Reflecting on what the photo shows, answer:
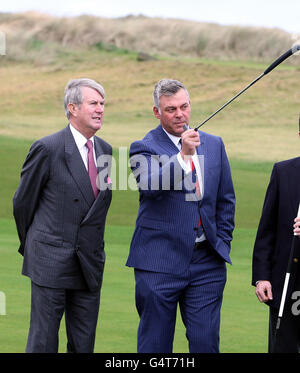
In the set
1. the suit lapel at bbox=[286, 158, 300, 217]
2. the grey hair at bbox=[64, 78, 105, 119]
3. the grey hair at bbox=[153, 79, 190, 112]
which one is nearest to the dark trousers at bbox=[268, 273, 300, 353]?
the suit lapel at bbox=[286, 158, 300, 217]

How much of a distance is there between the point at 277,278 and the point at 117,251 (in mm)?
5987

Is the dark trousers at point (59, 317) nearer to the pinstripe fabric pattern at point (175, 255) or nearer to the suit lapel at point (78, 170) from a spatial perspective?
the pinstripe fabric pattern at point (175, 255)

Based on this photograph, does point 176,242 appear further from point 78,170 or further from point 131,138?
point 131,138

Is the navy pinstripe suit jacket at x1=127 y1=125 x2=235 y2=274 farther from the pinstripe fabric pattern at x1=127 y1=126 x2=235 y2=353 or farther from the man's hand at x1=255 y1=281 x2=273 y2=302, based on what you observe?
the man's hand at x1=255 y1=281 x2=273 y2=302

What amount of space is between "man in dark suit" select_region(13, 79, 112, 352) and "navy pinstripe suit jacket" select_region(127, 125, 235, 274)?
256mm

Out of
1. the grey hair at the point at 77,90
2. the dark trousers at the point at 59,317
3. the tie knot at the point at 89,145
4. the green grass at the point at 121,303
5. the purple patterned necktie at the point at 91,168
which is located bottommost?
the green grass at the point at 121,303

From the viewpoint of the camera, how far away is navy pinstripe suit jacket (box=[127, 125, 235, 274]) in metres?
4.66

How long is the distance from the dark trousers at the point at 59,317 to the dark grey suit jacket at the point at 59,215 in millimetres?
72

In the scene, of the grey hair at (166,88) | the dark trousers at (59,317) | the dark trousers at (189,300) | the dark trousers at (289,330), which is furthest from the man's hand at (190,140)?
the dark trousers at (59,317)

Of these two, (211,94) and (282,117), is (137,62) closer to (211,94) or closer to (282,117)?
(211,94)

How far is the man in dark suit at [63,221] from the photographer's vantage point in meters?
4.75

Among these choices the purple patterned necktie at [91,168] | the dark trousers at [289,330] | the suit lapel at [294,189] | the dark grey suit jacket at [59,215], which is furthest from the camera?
the purple patterned necktie at [91,168]

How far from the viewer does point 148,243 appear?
472 centimetres

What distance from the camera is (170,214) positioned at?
4.68 meters
